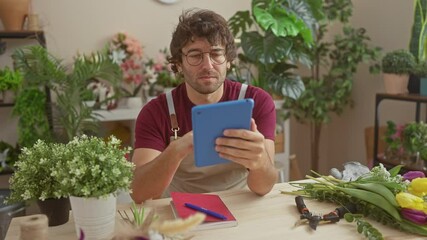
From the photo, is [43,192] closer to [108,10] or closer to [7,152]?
[7,152]

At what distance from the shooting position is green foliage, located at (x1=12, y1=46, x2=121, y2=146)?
8.36ft

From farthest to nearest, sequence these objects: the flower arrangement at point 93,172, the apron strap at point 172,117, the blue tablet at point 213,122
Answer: the apron strap at point 172,117
the blue tablet at point 213,122
the flower arrangement at point 93,172

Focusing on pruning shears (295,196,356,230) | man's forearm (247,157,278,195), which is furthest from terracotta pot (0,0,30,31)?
pruning shears (295,196,356,230)

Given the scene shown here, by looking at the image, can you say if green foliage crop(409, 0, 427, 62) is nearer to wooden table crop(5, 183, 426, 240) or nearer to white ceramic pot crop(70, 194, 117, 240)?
wooden table crop(5, 183, 426, 240)

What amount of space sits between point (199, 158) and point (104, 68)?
1.90 meters

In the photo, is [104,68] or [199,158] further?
[104,68]

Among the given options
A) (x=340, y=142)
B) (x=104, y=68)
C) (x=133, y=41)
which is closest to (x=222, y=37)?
(x=104, y=68)

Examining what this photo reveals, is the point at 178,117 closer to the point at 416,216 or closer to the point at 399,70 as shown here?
the point at 416,216

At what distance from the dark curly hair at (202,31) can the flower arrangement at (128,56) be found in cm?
153

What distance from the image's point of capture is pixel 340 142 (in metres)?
3.61

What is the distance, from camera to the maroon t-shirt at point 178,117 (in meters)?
1.50

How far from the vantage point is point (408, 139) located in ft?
7.87

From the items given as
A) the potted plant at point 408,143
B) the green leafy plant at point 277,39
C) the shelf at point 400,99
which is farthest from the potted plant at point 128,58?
the potted plant at point 408,143

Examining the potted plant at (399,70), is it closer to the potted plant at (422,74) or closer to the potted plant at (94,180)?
the potted plant at (422,74)
